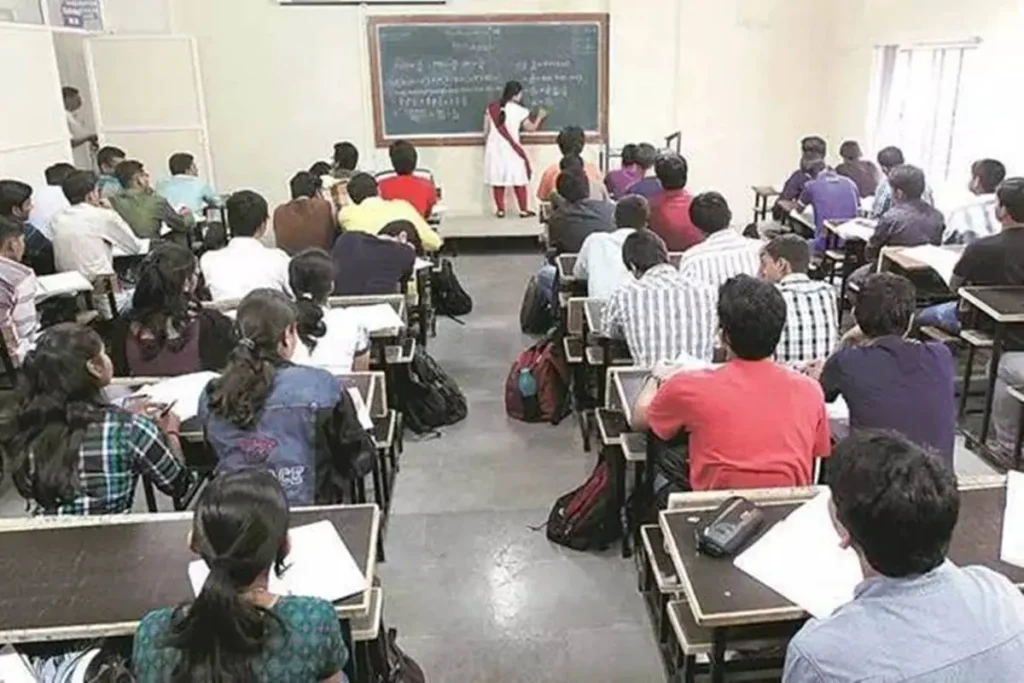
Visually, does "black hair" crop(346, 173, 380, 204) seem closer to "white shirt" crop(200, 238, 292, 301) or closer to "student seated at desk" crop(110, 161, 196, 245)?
"white shirt" crop(200, 238, 292, 301)

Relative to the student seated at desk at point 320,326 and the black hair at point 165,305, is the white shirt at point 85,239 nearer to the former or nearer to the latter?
the black hair at point 165,305

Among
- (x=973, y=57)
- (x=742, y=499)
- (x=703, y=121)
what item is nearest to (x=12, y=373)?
(x=742, y=499)

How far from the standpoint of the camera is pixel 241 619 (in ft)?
4.60

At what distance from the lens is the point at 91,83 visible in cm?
770

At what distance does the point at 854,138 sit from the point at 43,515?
7342 mm

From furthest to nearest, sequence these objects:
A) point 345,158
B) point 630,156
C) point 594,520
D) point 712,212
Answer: point 345,158 → point 630,156 → point 712,212 → point 594,520

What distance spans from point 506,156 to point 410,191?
2.43m

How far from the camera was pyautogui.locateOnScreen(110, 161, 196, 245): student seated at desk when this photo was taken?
19.0 ft

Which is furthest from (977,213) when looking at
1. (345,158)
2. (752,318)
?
(345,158)

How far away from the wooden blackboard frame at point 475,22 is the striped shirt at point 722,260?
15.4 feet

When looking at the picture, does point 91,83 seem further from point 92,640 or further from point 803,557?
point 803,557

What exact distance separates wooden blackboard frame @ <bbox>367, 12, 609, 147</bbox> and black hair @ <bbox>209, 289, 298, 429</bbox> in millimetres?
6172

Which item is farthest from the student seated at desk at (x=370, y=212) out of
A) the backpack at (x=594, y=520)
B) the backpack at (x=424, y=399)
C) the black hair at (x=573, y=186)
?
the backpack at (x=594, y=520)

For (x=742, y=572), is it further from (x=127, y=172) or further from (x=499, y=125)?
(x=499, y=125)
